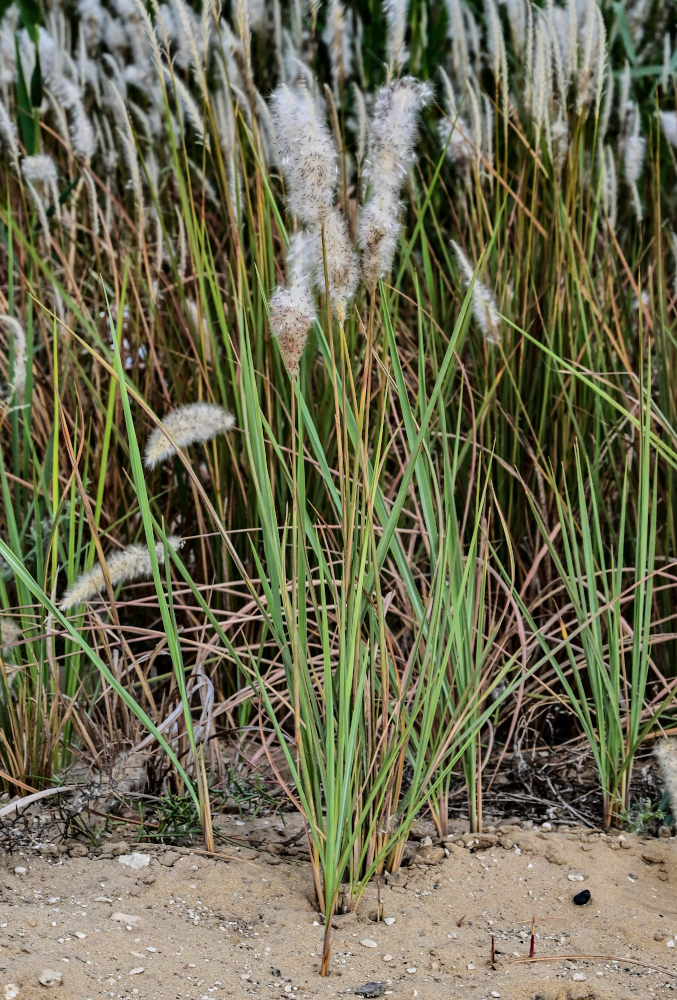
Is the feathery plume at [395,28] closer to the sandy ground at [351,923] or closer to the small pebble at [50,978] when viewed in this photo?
the sandy ground at [351,923]

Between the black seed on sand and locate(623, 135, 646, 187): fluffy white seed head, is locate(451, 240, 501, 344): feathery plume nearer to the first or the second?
locate(623, 135, 646, 187): fluffy white seed head

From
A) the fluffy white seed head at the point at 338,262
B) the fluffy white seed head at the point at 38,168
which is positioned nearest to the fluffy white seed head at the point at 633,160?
the fluffy white seed head at the point at 38,168

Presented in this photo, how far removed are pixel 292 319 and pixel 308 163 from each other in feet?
0.55

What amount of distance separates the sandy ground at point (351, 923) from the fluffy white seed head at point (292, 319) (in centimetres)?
72

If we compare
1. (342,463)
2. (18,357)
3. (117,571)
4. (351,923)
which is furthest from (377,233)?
(351,923)

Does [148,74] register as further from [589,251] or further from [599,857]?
[599,857]

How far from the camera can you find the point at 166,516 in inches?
85.3

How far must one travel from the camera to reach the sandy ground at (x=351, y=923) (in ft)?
4.27

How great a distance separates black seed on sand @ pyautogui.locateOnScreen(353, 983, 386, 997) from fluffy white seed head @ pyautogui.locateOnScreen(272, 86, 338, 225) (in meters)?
0.90

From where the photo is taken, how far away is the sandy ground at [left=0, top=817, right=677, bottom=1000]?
130 cm

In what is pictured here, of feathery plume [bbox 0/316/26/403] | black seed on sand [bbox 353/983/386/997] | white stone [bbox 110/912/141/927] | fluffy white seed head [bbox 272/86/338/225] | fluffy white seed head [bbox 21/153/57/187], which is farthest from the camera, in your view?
fluffy white seed head [bbox 21/153/57/187]

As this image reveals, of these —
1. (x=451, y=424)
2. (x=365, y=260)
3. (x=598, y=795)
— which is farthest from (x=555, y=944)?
(x=451, y=424)

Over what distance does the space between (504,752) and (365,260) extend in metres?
0.94

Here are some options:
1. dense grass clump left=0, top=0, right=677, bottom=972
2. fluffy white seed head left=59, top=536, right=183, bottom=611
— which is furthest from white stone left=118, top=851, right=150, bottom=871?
fluffy white seed head left=59, top=536, right=183, bottom=611
